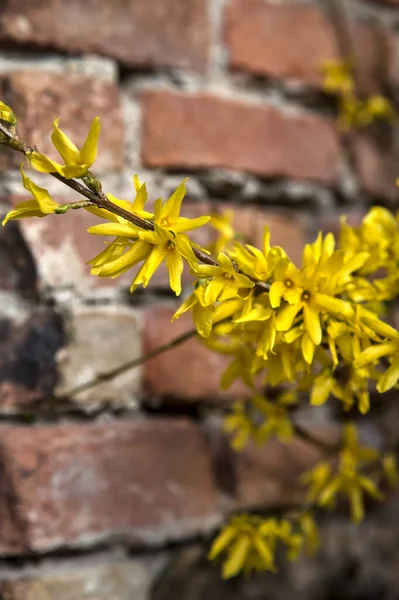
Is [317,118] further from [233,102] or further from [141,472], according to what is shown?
[141,472]

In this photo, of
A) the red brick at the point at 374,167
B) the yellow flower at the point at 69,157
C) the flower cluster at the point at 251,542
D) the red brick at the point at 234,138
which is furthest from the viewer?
the red brick at the point at 374,167

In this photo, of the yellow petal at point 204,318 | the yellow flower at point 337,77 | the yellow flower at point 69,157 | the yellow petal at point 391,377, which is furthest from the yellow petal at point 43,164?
the yellow flower at point 337,77

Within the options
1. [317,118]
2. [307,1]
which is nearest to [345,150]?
[317,118]

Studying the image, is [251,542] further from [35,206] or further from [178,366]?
[35,206]

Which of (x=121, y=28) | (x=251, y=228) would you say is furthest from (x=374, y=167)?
(x=121, y=28)

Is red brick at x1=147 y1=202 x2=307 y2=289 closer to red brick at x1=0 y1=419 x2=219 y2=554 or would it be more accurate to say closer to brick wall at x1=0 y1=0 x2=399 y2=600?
brick wall at x1=0 y1=0 x2=399 y2=600

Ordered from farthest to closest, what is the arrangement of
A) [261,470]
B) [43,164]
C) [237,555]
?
[261,470], [237,555], [43,164]

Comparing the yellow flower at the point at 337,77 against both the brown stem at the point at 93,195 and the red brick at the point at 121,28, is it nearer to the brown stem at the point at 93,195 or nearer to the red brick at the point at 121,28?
Result: the red brick at the point at 121,28
